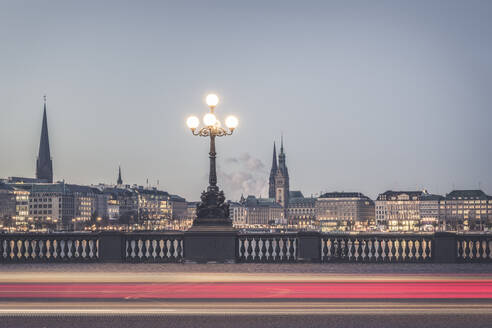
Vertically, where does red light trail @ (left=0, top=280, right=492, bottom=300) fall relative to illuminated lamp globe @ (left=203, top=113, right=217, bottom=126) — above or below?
below

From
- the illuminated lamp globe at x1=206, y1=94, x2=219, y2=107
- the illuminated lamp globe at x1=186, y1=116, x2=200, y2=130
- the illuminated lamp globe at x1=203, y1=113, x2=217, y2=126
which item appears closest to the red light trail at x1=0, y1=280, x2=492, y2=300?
the illuminated lamp globe at x1=203, y1=113, x2=217, y2=126

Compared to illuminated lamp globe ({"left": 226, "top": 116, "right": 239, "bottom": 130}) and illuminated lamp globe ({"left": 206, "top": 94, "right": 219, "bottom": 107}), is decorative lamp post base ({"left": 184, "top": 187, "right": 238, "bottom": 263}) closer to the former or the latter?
illuminated lamp globe ({"left": 226, "top": 116, "right": 239, "bottom": 130})

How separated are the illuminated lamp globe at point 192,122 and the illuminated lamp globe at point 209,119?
461 millimetres

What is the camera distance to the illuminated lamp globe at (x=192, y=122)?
27.6 metres

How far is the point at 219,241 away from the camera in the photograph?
1022 inches

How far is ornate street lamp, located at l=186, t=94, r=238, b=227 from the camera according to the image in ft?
87.1

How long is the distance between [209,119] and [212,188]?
2421 millimetres

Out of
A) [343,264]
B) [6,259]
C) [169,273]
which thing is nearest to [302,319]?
[169,273]

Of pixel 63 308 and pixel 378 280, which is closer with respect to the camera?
pixel 63 308

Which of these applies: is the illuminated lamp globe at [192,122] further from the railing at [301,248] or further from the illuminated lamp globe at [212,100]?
the railing at [301,248]

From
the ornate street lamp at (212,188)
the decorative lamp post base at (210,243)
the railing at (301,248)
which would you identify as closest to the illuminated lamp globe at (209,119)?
the ornate street lamp at (212,188)

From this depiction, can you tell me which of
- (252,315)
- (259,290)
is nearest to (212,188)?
(259,290)

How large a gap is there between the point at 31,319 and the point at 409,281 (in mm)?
9359

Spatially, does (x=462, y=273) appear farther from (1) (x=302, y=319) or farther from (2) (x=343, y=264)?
(1) (x=302, y=319)
